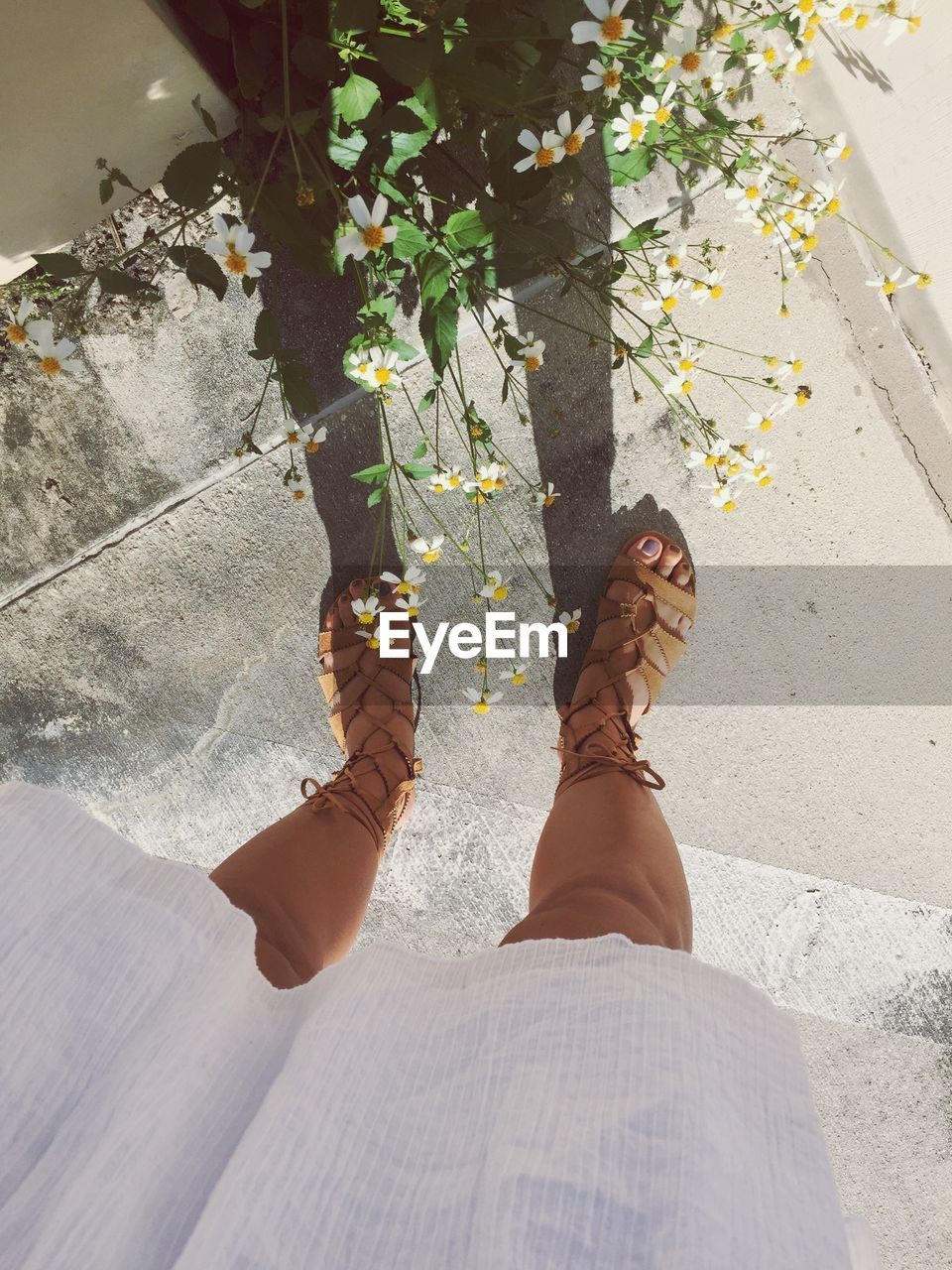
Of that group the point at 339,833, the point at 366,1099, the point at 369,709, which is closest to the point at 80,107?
the point at 369,709

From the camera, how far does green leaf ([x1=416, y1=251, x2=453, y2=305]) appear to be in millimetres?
1072

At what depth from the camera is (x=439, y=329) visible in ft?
3.43

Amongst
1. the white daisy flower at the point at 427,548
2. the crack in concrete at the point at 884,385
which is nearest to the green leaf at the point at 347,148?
the white daisy flower at the point at 427,548

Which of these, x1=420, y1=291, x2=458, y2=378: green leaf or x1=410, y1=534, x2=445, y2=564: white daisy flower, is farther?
x1=410, y1=534, x2=445, y2=564: white daisy flower

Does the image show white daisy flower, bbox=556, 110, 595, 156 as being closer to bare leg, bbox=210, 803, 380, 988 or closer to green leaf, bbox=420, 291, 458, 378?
green leaf, bbox=420, 291, 458, 378

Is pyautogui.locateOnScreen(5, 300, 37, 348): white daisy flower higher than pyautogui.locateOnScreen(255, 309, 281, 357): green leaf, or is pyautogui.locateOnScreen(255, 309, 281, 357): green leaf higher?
pyautogui.locateOnScreen(5, 300, 37, 348): white daisy flower

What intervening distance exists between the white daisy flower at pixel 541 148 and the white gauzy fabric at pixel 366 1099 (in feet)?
3.22

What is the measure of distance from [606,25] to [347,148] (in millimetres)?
375

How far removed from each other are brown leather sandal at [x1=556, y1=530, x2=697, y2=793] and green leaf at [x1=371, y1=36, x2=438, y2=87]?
1124 millimetres

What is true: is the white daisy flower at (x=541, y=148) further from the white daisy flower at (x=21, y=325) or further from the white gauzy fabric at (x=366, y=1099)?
the white gauzy fabric at (x=366, y=1099)

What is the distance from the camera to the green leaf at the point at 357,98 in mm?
975

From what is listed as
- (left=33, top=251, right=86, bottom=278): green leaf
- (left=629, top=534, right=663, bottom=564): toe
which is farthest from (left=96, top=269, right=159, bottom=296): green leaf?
(left=629, top=534, right=663, bottom=564): toe

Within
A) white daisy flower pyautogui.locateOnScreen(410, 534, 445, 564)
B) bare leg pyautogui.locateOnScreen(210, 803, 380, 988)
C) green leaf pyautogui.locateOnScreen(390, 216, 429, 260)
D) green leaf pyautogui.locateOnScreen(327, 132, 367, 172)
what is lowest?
bare leg pyautogui.locateOnScreen(210, 803, 380, 988)

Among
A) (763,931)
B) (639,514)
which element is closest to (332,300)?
(639,514)
